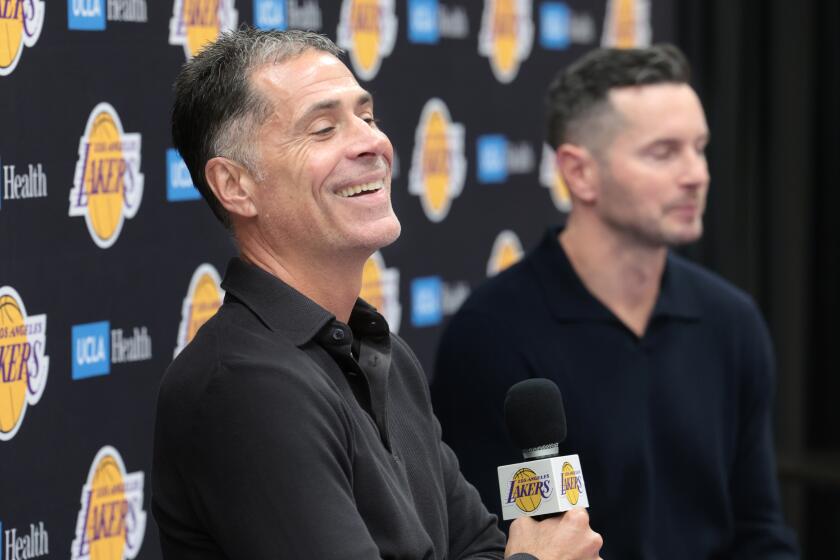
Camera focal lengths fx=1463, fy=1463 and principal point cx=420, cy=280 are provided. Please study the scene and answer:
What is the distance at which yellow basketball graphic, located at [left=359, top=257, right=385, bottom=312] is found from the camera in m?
2.90

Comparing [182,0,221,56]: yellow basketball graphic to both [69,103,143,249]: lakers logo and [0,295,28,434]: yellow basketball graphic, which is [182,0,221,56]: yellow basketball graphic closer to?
[69,103,143,249]: lakers logo

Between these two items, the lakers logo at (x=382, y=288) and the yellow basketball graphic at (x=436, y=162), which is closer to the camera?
the lakers logo at (x=382, y=288)

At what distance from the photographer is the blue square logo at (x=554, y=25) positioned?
11.3ft

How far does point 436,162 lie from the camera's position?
3119 millimetres

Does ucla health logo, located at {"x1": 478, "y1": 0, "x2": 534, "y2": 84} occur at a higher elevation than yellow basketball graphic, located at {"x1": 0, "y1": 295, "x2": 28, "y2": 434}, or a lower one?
higher

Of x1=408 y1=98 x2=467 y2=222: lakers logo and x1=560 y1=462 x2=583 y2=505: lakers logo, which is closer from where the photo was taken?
x1=560 y1=462 x2=583 y2=505: lakers logo

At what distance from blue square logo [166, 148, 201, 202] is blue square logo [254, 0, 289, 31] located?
12.8 inches

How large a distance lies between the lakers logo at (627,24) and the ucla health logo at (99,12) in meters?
1.61

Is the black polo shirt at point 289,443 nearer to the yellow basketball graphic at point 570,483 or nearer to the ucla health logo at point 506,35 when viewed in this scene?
the yellow basketball graphic at point 570,483

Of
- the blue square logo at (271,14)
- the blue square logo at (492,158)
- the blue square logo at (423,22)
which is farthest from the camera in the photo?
the blue square logo at (492,158)

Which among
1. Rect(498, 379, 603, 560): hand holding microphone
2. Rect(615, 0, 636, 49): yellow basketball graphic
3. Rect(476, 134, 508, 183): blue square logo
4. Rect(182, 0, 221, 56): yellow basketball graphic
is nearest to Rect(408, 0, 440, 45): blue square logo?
Rect(476, 134, 508, 183): blue square logo

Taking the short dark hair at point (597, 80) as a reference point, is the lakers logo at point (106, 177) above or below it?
below

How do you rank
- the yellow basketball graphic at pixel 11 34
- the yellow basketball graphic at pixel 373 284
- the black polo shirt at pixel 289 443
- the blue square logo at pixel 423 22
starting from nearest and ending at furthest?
the black polo shirt at pixel 289 443 < the yellow basketball graphic at pixel 11 34 < the yellow basketball graphic at pixel 373 284 < the blue square logo at pixel 423 22

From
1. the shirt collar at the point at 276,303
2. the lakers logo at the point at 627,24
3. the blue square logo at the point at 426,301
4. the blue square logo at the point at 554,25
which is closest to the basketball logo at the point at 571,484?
the shirt collar at the point at 276,303
